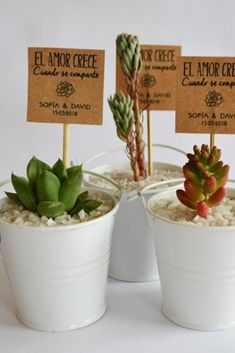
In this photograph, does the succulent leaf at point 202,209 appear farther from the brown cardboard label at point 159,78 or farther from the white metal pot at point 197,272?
the brown cardboard label at point 159,78

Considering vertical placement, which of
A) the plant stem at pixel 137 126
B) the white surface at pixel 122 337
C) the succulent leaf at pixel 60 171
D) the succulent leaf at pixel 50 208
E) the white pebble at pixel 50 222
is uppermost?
the plant stem at pixel 137 126

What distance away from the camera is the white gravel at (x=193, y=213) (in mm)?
726

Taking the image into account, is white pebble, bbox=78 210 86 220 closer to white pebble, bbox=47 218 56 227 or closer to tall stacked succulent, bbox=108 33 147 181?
white pebble, bbox=47 218 56 227

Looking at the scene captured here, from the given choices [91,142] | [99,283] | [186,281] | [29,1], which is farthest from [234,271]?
[29,1]

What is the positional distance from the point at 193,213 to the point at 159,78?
33 cm

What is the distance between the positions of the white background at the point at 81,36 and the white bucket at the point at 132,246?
1.40 feet

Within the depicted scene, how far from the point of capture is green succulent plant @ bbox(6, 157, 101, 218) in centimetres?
73

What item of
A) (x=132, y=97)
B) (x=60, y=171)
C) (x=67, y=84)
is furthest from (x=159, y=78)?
(x=60, y=171)

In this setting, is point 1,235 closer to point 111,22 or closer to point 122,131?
point 122,131

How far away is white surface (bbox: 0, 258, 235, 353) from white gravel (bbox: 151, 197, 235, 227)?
145 millimetres

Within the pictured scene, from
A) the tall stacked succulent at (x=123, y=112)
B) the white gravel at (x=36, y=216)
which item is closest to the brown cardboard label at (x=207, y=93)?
the tall stacked succulent at (x=123, y=112)

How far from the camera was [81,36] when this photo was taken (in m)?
1.24

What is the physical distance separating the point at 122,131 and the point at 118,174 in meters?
0.11

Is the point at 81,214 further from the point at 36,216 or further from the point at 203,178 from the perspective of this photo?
the point at 203,178
